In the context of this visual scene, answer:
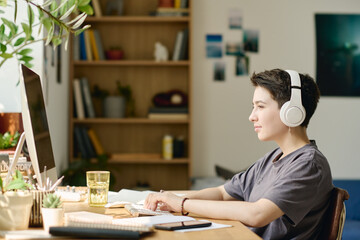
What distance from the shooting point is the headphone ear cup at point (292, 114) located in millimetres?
1622

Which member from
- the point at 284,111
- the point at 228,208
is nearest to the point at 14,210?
the point at 228,208

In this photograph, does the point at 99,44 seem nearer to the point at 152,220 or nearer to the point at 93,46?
the point at 93,46

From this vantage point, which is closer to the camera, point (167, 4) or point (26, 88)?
point (26, 88)

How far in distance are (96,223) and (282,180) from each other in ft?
1.93

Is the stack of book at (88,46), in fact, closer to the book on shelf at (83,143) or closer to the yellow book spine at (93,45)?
the yellow book spine at (93,45)

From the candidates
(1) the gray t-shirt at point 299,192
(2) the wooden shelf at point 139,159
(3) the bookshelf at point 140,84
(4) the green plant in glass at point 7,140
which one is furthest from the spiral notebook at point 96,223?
(3) the bookshelf at point 140,84

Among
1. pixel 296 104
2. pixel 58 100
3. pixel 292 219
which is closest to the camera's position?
pixel 292 219

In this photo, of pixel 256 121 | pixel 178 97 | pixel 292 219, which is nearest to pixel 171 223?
pixel 292 219

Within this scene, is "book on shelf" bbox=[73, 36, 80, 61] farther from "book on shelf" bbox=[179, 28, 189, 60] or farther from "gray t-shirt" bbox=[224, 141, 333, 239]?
"gray t-shirt" bbox=[224, 141, 333, 239]

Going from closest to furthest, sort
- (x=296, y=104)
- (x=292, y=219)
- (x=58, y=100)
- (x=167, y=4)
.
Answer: (x=292, y=219) → (x=296, y=104) → (x=58, y=100) → (x=167, y=4)

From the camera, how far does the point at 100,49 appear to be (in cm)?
429

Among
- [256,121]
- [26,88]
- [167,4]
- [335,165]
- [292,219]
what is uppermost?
[167,4]

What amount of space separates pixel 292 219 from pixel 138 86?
10.1ft

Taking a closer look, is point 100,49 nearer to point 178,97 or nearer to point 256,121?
point 178,97
